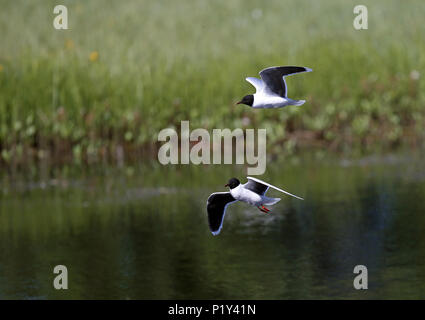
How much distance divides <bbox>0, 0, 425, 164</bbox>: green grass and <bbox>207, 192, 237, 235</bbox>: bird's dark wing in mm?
9382

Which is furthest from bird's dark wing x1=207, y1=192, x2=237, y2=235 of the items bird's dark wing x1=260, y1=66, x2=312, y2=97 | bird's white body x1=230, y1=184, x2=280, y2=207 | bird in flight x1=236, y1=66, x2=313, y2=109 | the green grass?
the green grass

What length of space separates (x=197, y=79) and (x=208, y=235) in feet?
24.9

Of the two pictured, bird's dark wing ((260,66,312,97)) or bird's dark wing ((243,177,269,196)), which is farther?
bird's dark wing ((260,66,312,97))

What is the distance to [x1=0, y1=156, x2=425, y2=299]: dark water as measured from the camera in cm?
1184

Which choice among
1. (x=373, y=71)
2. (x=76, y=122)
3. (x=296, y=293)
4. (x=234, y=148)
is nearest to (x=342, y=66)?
(x=373, y=71)

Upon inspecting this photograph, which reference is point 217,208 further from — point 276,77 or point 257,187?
point 276,77

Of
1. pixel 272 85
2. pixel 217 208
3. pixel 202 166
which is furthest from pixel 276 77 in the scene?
pixel 202 166

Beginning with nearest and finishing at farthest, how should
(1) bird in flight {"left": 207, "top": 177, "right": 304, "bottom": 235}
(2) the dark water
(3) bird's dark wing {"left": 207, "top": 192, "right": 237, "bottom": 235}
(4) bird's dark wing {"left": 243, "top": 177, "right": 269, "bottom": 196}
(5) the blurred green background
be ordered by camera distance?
(1) bird in flight {"left": 207, "top": 177, "right": 304, "bottom": 235}
(4) bird's dark wing {"left": 243, "top": 177, "right": 269, "bottom": 196}
(3) bird's dark wing {"left": 207, "top": 192, "right": 237, "bottom": 235}
(2) the dark water
(5) the blurred green background

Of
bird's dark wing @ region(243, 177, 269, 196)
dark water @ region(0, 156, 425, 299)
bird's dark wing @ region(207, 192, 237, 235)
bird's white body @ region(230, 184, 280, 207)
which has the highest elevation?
bird's dark wing @ region(243, 177, 269, 196)

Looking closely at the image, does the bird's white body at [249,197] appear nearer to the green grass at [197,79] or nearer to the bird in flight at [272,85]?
the bird in flight at [272,85]

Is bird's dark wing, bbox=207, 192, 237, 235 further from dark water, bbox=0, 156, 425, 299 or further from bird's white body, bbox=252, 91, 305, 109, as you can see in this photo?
dark water, bbox=0, 156, 425, 299

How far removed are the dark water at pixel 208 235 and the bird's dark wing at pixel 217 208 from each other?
1.45 meters
